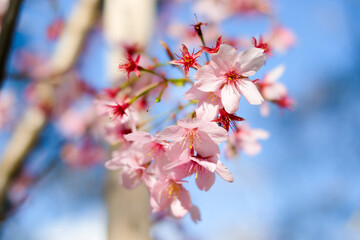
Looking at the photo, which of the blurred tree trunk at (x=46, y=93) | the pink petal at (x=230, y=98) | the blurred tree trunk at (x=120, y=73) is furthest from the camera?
the blurred tree trunk at (x=46, y=93)

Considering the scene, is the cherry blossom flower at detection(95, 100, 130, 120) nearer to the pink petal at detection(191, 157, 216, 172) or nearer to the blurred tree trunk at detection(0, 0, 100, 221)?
the pink petal at detection(191, 157, 216, 172)

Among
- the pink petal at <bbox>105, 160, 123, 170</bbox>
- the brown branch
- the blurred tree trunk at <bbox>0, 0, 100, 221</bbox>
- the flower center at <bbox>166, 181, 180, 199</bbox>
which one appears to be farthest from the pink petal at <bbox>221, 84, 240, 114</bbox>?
the blurred tree trunk at <bbox>0, 0, 100, 221</bbox>

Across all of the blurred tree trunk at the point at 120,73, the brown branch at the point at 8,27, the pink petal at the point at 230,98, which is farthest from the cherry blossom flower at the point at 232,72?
the blurred tree trunk at the point at 120,73

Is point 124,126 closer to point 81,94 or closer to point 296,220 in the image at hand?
point 81,94

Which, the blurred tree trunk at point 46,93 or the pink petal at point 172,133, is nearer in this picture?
the pink petal at point 172,133

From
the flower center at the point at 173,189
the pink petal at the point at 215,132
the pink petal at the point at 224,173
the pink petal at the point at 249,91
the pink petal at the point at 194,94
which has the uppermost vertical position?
the pink petal at the point at 249,91

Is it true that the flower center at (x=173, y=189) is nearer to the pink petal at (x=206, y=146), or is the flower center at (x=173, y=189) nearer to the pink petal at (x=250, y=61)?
the pink petal at (x=206, y=146)

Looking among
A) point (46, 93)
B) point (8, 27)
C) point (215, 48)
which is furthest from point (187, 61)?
point (46, 93)
